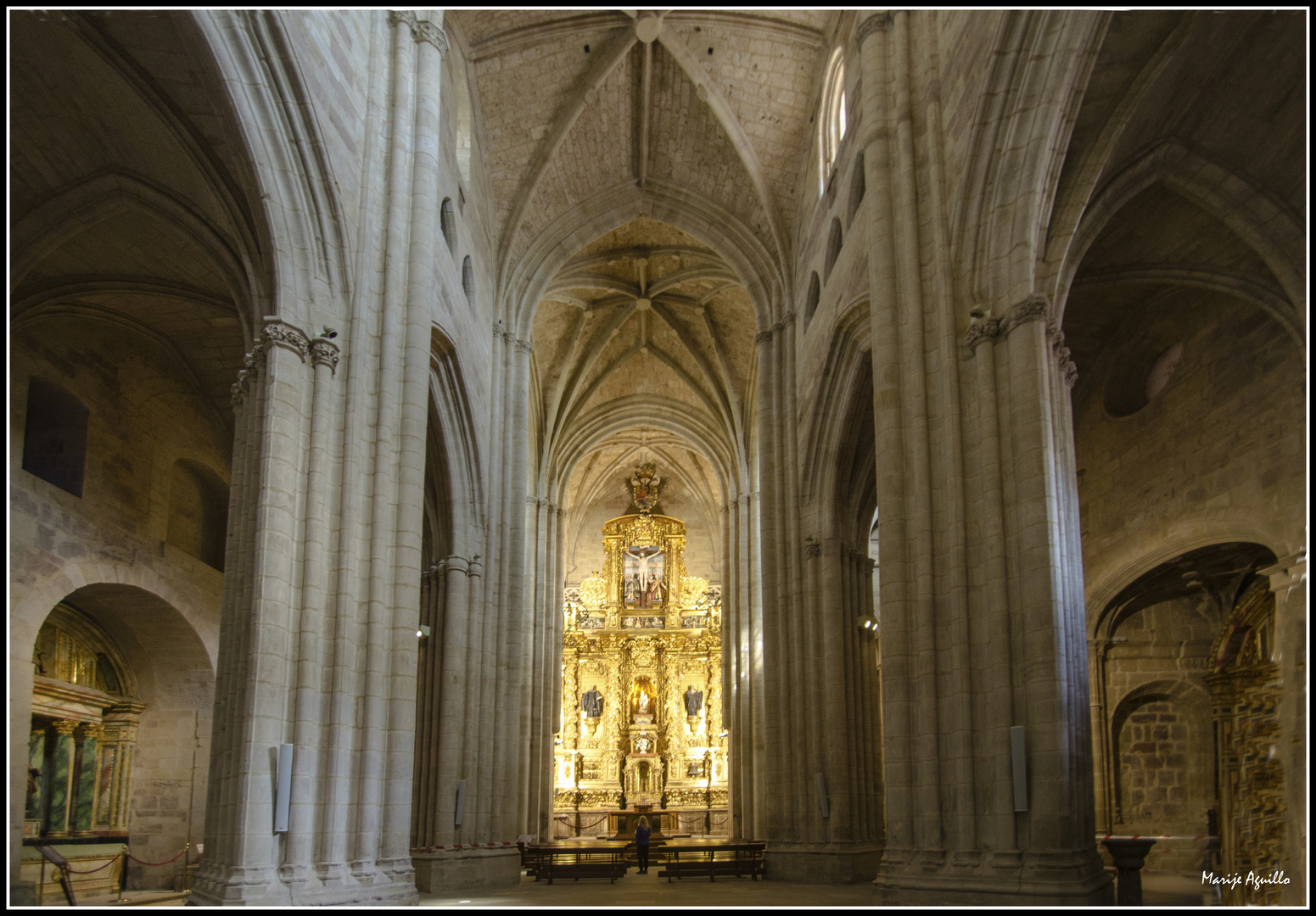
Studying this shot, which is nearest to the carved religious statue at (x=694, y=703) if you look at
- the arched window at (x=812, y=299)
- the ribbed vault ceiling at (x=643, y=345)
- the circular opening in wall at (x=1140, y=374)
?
the ribbed vault ceiling at (x=643, y=345)

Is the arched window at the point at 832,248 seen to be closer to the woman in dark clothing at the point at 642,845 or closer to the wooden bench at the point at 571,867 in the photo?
the wooden bench at the point at 571,867

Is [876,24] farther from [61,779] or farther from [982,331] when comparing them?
[61,779]

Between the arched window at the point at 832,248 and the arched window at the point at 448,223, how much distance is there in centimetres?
584

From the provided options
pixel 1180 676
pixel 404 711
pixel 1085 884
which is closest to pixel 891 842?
pixel 1085 884

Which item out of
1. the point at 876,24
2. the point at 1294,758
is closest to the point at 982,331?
the point at 1294,758

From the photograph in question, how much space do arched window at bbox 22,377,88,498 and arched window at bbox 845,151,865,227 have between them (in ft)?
38.0

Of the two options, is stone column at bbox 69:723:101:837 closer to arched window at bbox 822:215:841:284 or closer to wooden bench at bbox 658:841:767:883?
wooden bench at bbox 658:841:767:883

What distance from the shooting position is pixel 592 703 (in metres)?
37.4

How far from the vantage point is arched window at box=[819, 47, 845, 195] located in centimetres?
1870

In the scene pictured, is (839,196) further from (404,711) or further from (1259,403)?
(404,711)

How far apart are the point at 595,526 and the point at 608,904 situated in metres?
27.9

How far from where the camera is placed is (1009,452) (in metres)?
11.5

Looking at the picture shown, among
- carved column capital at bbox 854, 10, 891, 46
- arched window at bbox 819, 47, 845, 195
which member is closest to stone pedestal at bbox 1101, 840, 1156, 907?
carved column capital at bbox 854, 10, 891, 46

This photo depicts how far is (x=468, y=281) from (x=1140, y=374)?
10831 mm
